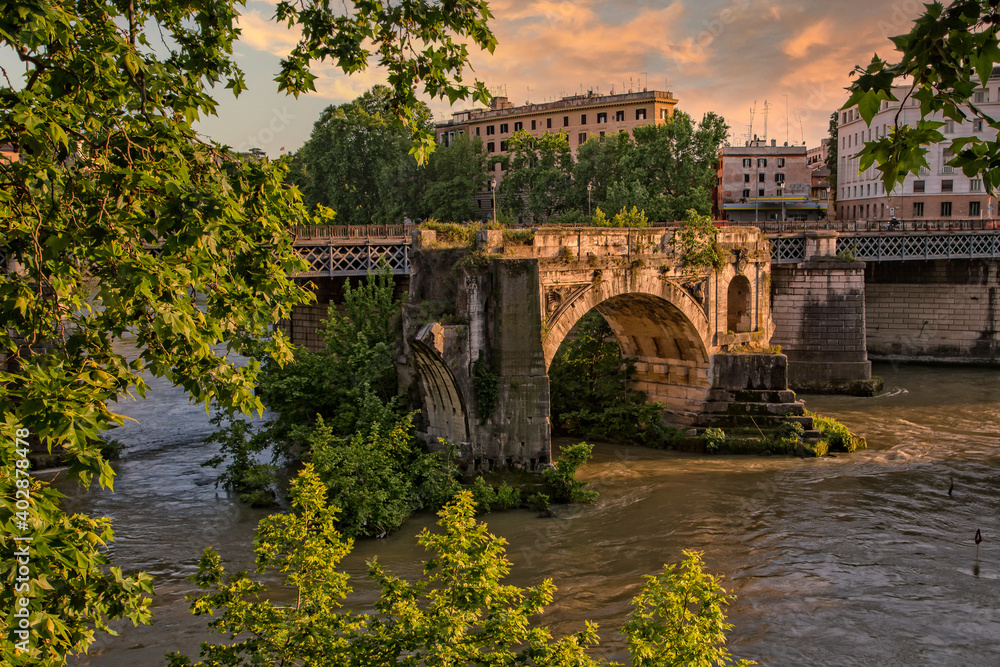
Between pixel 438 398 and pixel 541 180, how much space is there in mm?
34310

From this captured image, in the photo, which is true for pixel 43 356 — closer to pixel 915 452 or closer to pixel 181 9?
pixel 181 9

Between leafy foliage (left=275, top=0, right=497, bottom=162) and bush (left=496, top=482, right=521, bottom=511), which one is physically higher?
leafy foliage (left=275, top=0, right=497, bottom=162)

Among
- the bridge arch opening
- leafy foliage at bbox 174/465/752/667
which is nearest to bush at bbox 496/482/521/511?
the bridge arch opening

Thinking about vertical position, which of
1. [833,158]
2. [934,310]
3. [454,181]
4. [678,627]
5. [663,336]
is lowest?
[678,627]

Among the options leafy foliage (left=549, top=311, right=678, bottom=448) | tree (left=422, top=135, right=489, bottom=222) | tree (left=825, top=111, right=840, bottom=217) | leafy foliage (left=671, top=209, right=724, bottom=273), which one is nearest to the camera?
leafy foliage (left=671, top=209, right=724, bottom=273)

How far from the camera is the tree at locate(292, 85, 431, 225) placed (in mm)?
53531

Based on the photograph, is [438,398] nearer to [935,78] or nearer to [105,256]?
[105,256]

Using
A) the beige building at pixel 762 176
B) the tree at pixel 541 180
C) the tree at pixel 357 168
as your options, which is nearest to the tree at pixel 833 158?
the beige building at pixel 762 176

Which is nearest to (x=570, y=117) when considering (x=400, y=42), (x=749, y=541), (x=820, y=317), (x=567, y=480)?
(x=820, y=317)

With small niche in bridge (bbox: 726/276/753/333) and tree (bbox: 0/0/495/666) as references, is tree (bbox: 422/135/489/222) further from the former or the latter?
tree (bbox: 0/0/495/666)

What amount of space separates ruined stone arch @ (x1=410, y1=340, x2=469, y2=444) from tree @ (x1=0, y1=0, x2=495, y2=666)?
40.4ft

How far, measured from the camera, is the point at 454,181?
55.2m

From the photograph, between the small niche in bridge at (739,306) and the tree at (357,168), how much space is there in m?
29.6

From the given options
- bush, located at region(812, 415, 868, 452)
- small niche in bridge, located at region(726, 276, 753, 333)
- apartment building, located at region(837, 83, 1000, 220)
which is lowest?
A: bush, located at region(812, 415, 868, 452)
